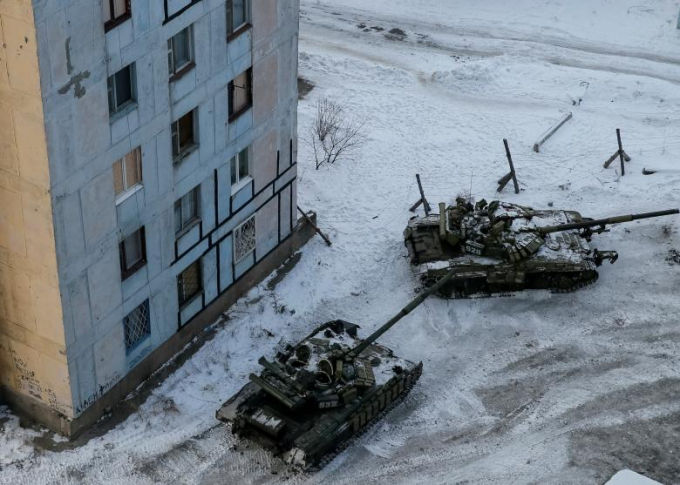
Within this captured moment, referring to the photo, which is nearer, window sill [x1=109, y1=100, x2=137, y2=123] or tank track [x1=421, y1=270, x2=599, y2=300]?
window sill [x1=109, y1=100, x2=137, y2=123]

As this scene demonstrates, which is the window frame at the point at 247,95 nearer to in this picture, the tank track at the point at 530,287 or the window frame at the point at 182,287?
the window frame at the point at 182,287

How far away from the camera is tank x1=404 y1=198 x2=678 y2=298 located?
37281mm

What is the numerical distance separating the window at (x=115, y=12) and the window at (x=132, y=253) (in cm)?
606

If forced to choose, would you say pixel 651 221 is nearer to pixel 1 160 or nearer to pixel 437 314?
pixel 437 314

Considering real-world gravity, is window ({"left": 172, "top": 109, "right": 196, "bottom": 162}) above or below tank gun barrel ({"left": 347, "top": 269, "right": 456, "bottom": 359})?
above

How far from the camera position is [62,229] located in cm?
2833

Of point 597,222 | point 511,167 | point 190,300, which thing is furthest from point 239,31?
point 511,167

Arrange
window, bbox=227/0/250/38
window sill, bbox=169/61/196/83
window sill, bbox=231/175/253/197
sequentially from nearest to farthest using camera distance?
window sill, bbox=169/61/196/83 → window, bbox=227/0/250/38 → window sill, bbox=231/175/253/197

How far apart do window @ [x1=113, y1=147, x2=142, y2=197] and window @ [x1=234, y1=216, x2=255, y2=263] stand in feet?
18.6

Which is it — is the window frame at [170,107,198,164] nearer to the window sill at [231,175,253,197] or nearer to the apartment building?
the apartment building

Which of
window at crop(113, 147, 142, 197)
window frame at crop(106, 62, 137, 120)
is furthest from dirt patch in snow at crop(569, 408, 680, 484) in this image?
window frame at crop(106, 62, 137, 120)

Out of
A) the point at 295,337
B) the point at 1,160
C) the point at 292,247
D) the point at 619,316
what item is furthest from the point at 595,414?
the point at 1,160

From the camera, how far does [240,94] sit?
3397 centimetres

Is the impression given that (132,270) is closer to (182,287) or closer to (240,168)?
(182,287)
